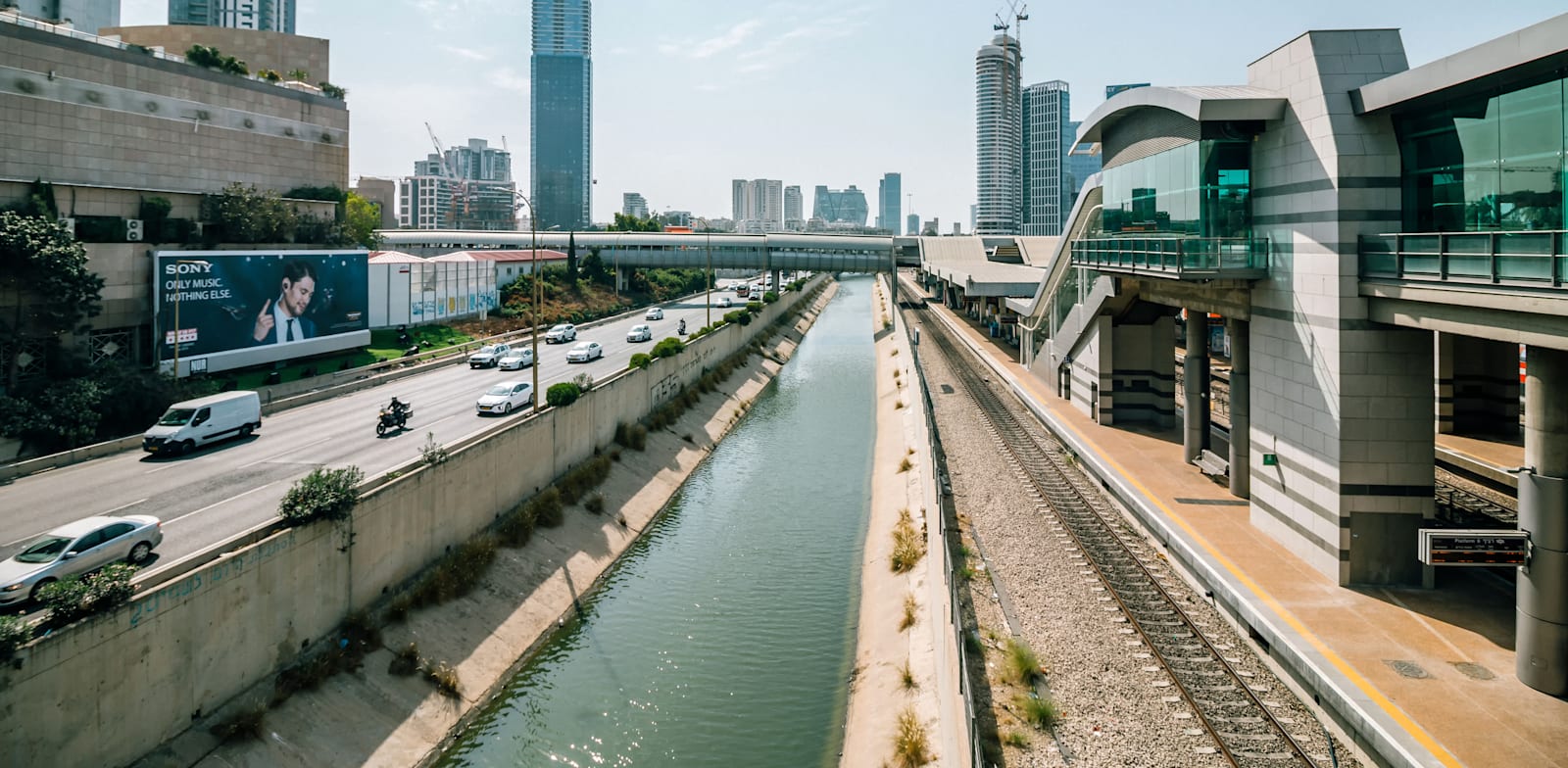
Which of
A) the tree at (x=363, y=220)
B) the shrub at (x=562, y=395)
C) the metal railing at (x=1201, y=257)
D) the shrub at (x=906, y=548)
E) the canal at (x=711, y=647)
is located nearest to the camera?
the canal at (x=711, y=647)

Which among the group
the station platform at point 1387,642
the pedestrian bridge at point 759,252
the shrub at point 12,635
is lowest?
the station platform at point 1387,642

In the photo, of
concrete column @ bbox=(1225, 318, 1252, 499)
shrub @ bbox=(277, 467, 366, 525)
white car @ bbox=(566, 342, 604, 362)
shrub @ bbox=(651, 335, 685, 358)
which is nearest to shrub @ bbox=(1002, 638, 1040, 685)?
concrete column @ bbox=(1225, 318, 1252, 499)

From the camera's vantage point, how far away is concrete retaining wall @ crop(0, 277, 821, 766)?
540 inches

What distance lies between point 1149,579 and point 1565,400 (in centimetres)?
952

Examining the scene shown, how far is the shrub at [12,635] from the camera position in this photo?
42.5 ft

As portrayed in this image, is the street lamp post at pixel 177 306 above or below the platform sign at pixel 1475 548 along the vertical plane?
above

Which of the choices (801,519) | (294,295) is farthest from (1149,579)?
(294,295)

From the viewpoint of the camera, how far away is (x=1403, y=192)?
1922 centimetres

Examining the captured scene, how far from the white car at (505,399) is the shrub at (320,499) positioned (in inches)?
567

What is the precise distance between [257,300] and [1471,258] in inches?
1921

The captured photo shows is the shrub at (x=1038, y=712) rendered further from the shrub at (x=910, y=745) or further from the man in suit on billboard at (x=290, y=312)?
the man in suit on billboard at (x=290, y=312)

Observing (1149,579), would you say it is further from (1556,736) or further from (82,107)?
A: (82,107)

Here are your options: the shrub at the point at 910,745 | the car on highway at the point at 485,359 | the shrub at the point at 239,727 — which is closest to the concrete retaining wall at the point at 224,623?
the shrub at the point at 239,727

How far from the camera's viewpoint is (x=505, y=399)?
120ft
